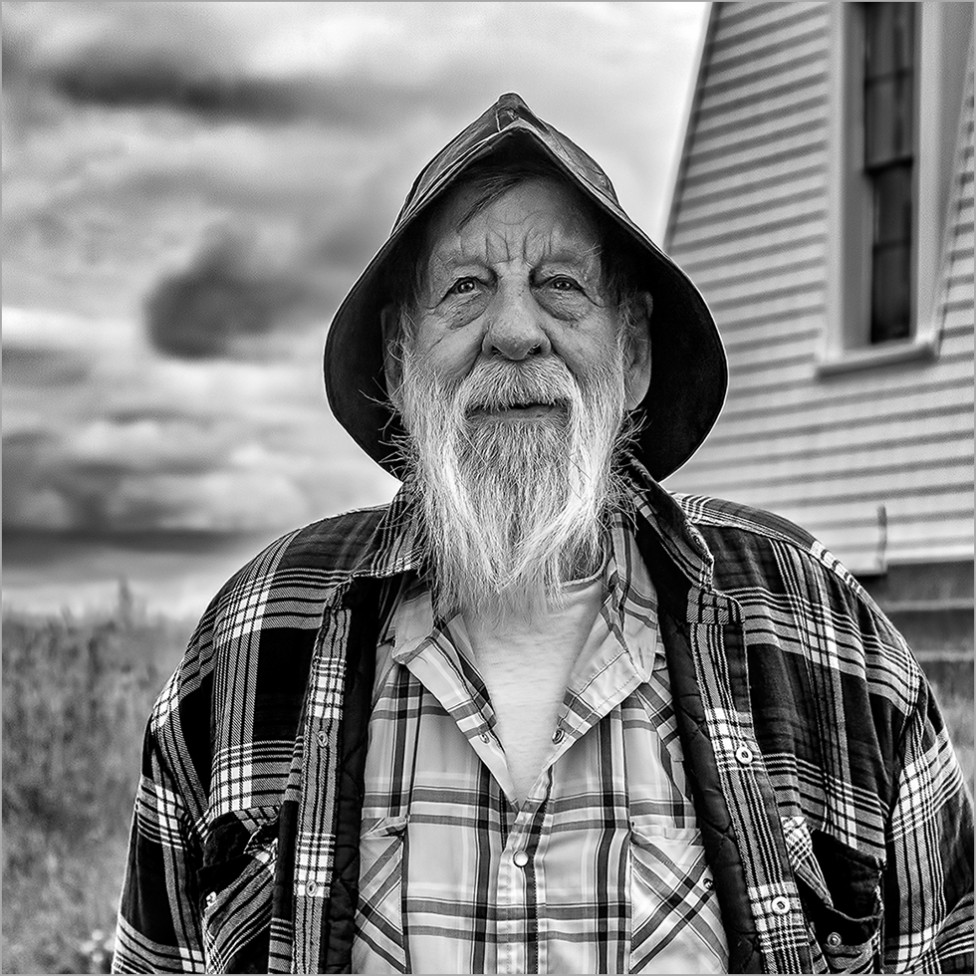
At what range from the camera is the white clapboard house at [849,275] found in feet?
16.1

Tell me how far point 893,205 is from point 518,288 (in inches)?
150

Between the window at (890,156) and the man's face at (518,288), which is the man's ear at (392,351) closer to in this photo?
the man's face at (518,288)

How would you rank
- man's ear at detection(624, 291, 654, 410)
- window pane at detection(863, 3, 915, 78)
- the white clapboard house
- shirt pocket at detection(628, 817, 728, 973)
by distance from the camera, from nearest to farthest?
shirt pocket at detection(628, 817, 728, 973), man's ear at detection(624, 291, 654, 410), the white clapboard house, window pane at detection(863, 3, 915, 78)

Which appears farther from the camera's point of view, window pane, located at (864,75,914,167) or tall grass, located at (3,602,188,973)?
window pane, located at (864,75,914,167)

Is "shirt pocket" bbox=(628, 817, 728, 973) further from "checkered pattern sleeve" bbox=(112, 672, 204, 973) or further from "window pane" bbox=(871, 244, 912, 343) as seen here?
"window pane" bbox=(871, 244, 912, 343)

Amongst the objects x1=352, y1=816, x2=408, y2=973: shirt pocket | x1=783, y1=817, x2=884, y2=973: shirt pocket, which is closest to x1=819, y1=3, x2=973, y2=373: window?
x1=783, y1=817, x2=884, y2=973: shirt pocket

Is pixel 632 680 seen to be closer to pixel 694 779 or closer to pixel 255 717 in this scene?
pixel 694 779

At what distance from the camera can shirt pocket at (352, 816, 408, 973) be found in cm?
172

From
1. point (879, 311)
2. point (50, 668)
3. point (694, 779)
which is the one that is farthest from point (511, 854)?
point (879, 311)

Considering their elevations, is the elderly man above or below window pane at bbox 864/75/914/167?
below

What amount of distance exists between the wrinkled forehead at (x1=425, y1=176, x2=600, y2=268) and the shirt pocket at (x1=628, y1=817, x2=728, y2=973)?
0.91 m

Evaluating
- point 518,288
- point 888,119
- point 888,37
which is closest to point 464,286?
point 518,288

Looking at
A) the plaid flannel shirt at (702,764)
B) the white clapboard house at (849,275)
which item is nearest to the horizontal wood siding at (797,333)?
the white clapboard house at (849,275)

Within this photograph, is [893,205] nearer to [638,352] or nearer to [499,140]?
[638,352]
